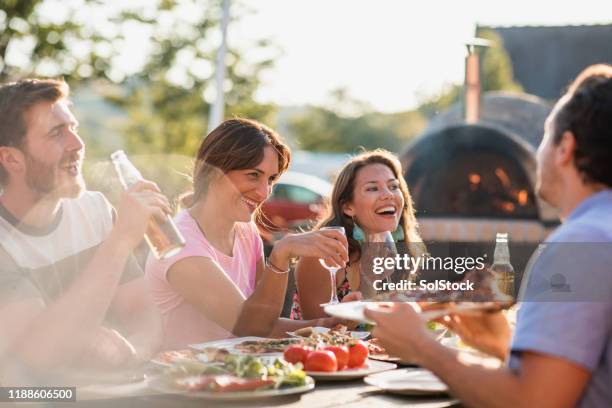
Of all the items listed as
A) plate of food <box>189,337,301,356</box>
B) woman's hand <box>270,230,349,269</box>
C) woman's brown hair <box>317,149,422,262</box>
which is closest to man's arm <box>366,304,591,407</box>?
plate of food <box>189,337,301,356</box>

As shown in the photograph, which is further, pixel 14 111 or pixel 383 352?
pixel 383 352

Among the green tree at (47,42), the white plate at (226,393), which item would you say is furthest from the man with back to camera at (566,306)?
the green tree at (47,42)

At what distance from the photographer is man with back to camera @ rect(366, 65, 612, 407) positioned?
1917 millimetres

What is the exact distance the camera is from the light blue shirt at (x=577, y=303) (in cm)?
192

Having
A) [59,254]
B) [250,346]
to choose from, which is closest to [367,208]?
[250,346]

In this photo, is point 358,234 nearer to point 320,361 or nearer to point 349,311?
point 320,361

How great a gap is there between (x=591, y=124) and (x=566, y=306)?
398 millimetres

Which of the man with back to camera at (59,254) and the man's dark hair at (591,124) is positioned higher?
the man's dark hair at (591,124)

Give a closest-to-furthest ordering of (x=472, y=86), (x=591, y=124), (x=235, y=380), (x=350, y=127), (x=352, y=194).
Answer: (x=591, y=124) → (x=235, y=380) → (x=352, y=194) → (x=472, y=86) → (x=350, y=127)

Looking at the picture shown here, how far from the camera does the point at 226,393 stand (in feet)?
8.02

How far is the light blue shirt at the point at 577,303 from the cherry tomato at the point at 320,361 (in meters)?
0.93

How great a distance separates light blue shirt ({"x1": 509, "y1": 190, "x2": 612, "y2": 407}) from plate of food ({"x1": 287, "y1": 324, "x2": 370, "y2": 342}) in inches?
45.9

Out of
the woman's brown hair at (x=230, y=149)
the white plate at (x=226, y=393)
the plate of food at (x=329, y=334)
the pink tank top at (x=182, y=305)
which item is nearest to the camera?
the white plate at (x=226, y=393)

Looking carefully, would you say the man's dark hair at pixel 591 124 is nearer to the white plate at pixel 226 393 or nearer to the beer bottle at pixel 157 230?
the white plate at pixel 226 393
